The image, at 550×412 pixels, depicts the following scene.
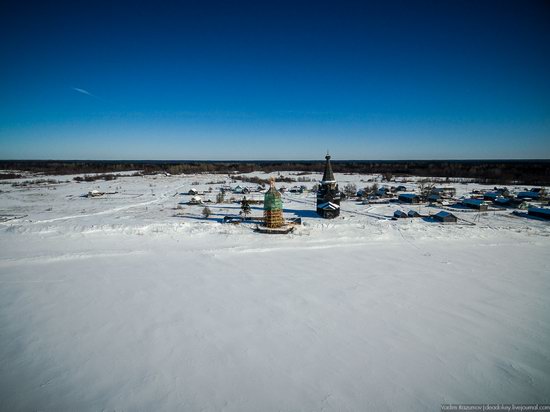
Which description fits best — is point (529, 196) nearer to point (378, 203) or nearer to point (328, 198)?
point (378, 203)

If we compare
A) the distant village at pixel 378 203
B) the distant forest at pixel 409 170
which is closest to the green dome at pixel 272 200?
the distant village at pixel 378 203

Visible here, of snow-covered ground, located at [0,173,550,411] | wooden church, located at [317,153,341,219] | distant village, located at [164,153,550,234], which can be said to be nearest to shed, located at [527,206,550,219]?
distant village, located at [164,153,550,234]

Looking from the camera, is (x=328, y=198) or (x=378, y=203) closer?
(x=328, y=198)

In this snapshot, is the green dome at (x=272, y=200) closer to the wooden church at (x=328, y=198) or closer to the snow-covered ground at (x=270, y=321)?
the snow-covered ground at (x=270, y=321)

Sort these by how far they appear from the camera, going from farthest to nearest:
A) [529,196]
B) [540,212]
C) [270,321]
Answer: [529,196] < [540,212] < [270,321]

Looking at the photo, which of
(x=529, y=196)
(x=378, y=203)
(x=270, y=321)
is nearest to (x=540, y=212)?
(x=529, y=196)

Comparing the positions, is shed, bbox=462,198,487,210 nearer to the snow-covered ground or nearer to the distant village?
the distant village
